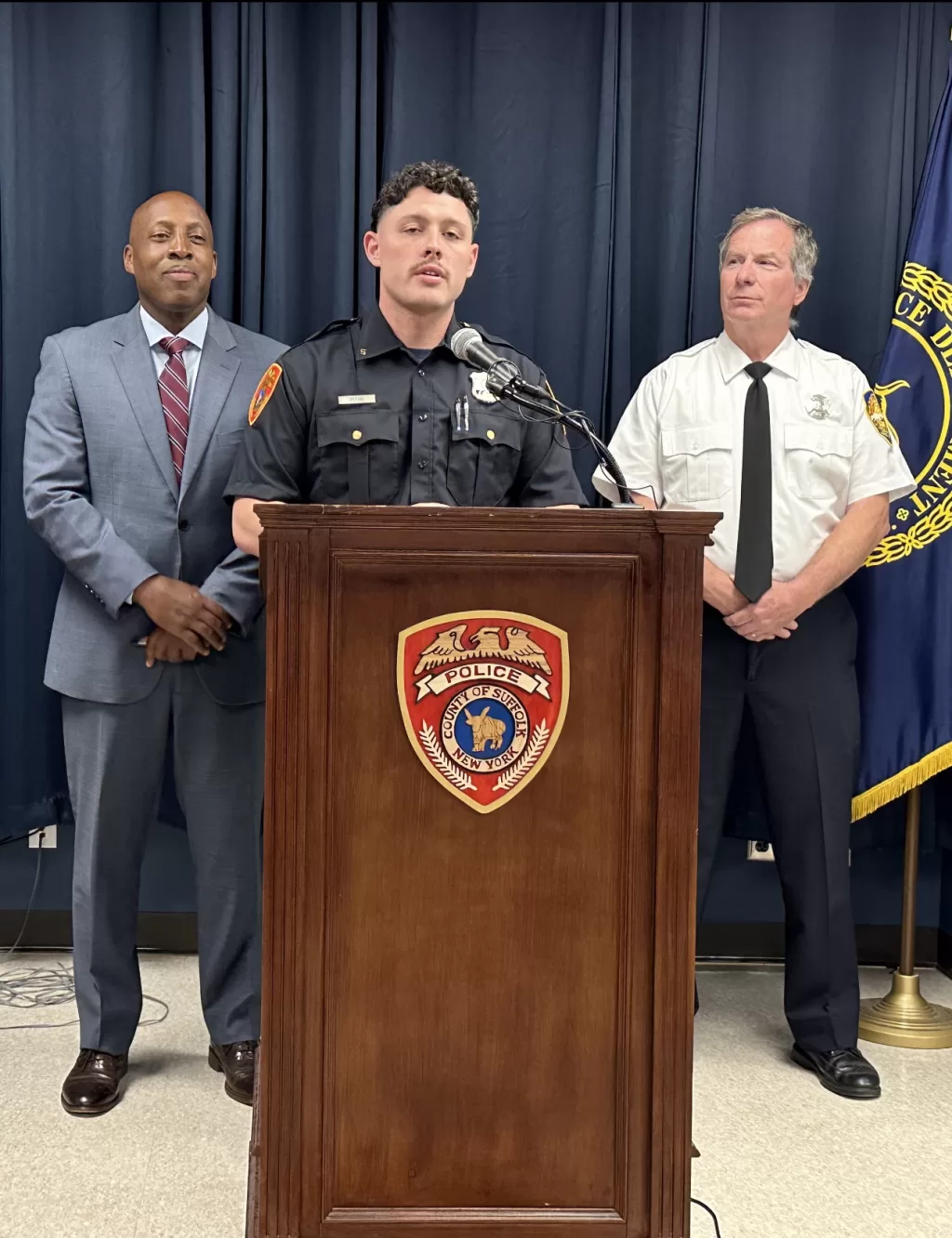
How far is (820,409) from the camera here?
2.71 metres

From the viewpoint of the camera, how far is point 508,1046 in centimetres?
150

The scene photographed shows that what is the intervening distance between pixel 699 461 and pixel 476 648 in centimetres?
142

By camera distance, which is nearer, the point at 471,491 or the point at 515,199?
the point at 471,491

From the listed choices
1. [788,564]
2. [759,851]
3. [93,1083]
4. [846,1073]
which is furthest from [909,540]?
[93,1083]

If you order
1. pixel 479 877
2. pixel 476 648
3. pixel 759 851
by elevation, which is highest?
pixel 476 648

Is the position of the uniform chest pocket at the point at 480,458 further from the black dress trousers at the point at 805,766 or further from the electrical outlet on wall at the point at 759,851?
the electrical outlet on wall at the point at 759,851

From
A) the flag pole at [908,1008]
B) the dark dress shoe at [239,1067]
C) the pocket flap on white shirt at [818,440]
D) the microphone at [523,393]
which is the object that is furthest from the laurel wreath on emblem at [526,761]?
the flag pole at [908,1008]

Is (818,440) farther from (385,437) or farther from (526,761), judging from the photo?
(526,761)

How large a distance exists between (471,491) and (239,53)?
5.17 ft

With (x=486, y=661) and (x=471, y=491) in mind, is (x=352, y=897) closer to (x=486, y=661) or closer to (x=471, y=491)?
(x=486, y=661)

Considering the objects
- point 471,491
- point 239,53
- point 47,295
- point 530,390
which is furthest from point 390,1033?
point 239,53

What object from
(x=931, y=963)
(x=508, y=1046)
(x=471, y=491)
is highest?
(x=471, y=491)

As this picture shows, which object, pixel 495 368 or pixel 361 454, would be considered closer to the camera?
pixel 495 368

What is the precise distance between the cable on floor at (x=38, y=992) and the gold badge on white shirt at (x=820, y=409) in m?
1.99
